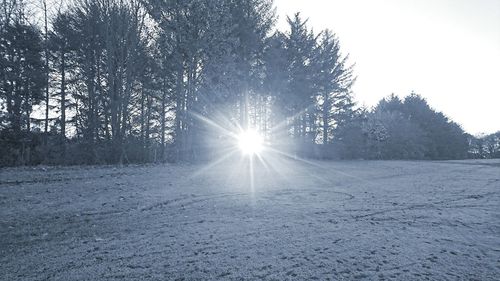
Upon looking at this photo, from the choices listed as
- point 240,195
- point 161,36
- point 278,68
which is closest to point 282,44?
point 278,68

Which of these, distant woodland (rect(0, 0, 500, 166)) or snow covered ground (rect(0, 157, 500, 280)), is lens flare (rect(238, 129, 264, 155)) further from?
snow covered ground (rect(0, 157, 500, 280))

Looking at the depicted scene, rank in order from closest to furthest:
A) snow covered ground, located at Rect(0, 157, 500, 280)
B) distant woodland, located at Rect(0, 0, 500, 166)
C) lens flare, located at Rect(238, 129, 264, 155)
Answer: snow covered ground, located at Rect(0, 157, 500, 280), distant woodland, located at Rect(0, 0, 500, 166), lens flare, located at Rect(238, 129, 264, 155)

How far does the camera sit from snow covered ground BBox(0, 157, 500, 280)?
→ 8.68 feet

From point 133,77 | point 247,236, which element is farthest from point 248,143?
point 247,236

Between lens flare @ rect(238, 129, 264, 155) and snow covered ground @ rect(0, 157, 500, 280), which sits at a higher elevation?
lens flare @ rect(238, 129, 264, 155)

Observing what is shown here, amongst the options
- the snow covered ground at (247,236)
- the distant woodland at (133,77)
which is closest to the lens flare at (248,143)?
the distant woodland at (133,77)

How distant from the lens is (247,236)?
369cm

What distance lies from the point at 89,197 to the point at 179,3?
14898 mm

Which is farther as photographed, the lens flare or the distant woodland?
the lens flare

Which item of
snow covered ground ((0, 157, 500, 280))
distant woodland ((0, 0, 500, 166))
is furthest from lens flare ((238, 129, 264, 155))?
snow covered ground ((0, 157, 500, 280))

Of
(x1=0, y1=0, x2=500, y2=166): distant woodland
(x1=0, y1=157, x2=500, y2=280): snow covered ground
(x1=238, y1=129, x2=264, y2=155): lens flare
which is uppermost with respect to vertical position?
(x1=0, y1=0, x2=500, y2=166): distant woodland

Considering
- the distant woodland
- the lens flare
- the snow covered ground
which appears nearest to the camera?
the snow covered ground

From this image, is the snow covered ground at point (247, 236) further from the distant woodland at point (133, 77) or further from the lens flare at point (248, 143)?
the lens flare at point (248, 143)

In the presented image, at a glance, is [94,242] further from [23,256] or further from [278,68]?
[278,68]
